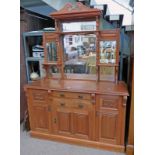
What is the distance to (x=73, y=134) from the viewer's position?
7.48 feet

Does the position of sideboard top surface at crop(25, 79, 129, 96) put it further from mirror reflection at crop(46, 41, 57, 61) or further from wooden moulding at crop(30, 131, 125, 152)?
wooden moulding at crop(30, 131, 125, 152)

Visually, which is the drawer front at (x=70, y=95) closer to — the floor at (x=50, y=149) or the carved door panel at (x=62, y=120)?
the carved door panel at (x=62, y=120)

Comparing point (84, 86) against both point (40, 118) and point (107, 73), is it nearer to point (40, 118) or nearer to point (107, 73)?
point (107, 73)

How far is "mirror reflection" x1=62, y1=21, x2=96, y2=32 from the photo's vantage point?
91.8 inches

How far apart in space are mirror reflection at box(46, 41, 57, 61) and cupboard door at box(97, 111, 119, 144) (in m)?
1.10

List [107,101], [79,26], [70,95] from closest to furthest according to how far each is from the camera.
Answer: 1. [107,101]
2. [70,95]
3. [79,26]

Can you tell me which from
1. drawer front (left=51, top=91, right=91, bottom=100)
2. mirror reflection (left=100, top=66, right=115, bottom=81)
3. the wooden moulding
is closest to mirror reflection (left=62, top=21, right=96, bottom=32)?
mirror reflection (left=100, top=66, right=115, bottom=81)

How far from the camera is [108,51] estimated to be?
228 centimetres

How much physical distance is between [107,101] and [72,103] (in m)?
0.46

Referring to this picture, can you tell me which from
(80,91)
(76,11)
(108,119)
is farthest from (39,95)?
(76,11)
